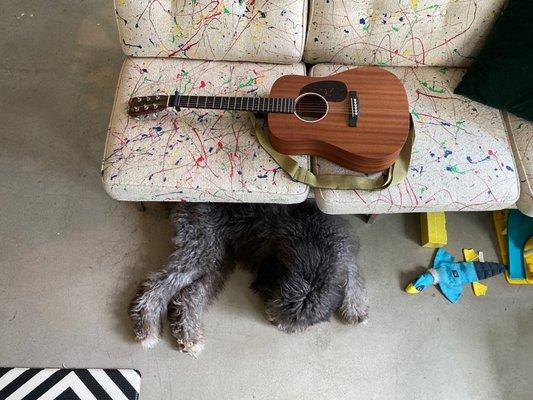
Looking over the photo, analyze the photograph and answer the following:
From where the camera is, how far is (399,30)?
1.32 metres

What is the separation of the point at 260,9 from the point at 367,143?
1.73 feet

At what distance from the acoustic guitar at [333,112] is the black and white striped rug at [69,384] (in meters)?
0.86

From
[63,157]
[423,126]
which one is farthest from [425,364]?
[63,157]

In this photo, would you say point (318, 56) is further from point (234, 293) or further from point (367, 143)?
point (234, 293)

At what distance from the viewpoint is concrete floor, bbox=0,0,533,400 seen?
4.61 feet

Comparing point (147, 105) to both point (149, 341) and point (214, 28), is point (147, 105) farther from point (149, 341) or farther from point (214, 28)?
point (149, 341)

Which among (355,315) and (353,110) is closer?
(353,110)

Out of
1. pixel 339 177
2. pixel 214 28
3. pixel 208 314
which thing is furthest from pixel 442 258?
pixel 214 28

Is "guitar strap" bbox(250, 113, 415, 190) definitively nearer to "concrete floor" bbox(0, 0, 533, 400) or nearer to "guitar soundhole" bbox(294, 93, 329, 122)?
"guitar soundhole" bbox(294, 93, 329, 122)

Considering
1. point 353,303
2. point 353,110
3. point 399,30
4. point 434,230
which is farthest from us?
point 434,230

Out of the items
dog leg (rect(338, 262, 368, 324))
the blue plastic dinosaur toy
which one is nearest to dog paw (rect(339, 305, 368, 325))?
dog leg (rect(338, 262, 368, 324))

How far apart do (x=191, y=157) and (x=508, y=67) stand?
3.27ft

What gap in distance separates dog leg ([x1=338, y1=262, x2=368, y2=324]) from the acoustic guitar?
44cm

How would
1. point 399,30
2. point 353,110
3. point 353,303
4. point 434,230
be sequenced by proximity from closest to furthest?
1. point 353,110
2. point 399,30
3. point 353,303
4. point 434,230
